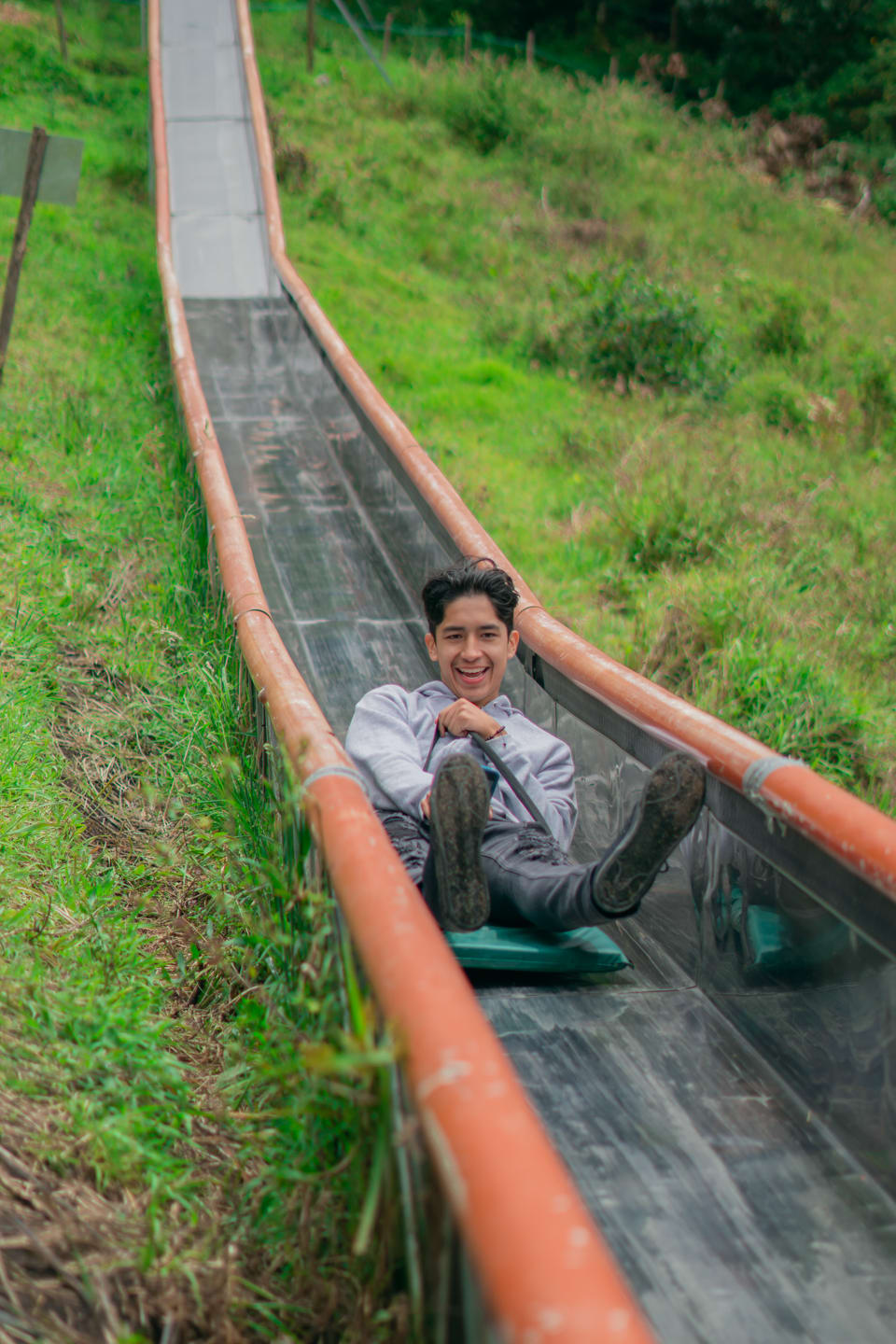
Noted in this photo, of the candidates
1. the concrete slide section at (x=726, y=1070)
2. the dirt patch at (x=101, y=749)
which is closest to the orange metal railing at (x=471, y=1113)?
the concrete slide section at (x=726, y=1070)

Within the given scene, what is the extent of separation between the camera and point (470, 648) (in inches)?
124

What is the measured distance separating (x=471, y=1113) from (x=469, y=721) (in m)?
1.73

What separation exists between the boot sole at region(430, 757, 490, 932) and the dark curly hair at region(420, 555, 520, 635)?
1.09 m

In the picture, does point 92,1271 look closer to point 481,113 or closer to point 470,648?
point 470,648

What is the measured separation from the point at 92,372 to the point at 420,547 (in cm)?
331

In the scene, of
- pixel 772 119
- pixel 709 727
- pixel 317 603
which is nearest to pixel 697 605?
pixel 317 603

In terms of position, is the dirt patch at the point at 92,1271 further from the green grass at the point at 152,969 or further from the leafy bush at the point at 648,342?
→ the leafy bush at the point at 648,342

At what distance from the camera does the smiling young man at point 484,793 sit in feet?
7.25

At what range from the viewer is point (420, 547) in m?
5.04

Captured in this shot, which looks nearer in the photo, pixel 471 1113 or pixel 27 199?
pixel 471 1113

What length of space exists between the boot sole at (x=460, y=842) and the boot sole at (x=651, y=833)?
25cm

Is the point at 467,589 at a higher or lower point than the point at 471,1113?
lower

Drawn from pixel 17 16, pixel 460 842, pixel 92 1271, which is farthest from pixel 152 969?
pixel 17 16

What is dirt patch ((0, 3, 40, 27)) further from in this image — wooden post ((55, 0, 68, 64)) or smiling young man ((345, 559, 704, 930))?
smiling young man ((345, 559, 704, 930))
